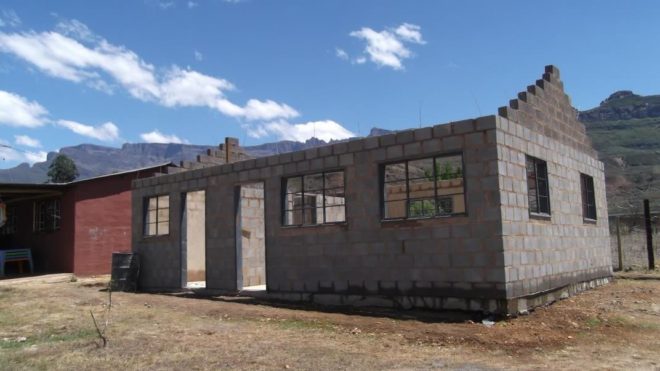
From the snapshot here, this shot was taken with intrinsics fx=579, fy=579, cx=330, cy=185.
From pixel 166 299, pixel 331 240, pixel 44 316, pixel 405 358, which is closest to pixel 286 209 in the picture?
pixel 331 240

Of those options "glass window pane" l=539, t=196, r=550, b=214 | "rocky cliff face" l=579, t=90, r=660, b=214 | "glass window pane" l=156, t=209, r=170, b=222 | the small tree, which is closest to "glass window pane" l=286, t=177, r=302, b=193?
"glass window pane" l=156, t=209, r=170, b=222

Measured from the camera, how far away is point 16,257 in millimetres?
23172

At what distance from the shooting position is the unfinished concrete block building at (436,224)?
A: 411 inches

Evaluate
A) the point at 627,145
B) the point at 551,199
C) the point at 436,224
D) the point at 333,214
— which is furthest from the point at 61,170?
the point at 627,145

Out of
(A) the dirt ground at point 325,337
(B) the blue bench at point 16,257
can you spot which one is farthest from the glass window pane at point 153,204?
(B) the blue bench at point 16,257

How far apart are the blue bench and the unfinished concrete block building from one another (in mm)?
9800

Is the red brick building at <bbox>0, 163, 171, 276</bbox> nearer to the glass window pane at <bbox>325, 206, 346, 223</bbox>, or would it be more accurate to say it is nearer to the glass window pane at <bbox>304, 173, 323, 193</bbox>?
the glass window pane at <bbox>304, 173, 323, 193</bbox>

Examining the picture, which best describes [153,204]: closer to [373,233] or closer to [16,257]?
[16,257]

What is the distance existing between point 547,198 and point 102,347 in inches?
360

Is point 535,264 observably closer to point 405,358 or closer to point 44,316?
point 405,358

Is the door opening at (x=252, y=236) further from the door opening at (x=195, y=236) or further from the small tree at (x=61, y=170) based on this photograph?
the small tree at (x=61, y=170)

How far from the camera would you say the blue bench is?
2261 centimetres

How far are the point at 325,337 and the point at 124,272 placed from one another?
10107mm

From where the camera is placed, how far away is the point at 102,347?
28.3 ft
